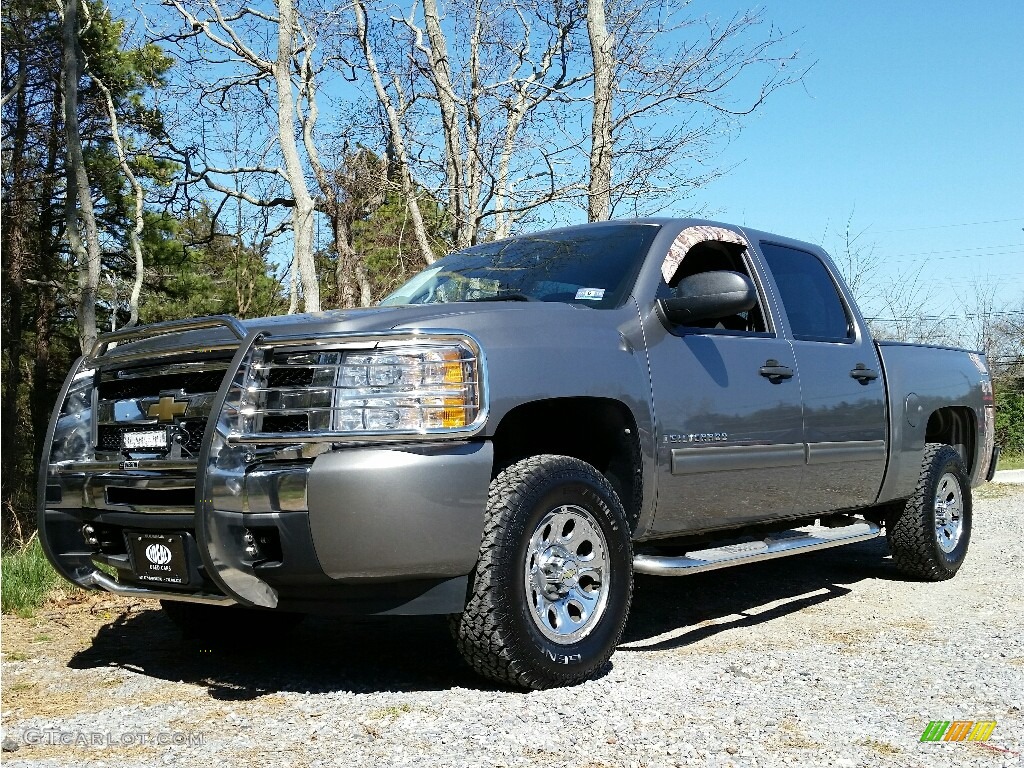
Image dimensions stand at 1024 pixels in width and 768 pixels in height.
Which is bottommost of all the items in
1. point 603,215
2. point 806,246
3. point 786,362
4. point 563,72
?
point 786,362

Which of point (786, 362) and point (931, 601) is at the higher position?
point (786, 362)

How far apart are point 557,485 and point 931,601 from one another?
320 centimetres

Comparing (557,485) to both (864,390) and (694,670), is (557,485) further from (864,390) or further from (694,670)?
(864,390)

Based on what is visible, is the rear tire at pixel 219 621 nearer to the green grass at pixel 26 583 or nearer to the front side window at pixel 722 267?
the green grass at pixel 26 583

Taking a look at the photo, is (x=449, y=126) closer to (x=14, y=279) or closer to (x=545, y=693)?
(x=545, y=693)

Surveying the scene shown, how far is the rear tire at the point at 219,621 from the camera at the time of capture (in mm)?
4840

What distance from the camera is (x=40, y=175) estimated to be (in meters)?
21.2

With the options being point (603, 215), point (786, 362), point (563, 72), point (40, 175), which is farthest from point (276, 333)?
point (40, 175)

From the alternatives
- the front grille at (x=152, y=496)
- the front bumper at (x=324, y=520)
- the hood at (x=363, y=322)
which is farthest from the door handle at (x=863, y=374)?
the front grille at (x=152, y=496)

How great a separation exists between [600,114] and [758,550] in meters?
7.54

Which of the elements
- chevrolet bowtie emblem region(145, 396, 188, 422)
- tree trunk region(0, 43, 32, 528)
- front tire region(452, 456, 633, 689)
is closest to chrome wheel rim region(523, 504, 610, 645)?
front tire region(452, 456, 633, 689)

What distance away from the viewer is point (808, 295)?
6141 mm

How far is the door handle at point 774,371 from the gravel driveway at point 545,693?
4.08 feet

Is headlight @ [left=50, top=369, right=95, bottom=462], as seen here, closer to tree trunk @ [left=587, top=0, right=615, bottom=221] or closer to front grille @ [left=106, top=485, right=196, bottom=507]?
front grille @ [left=106, top=485, right=196, bottom=507]
